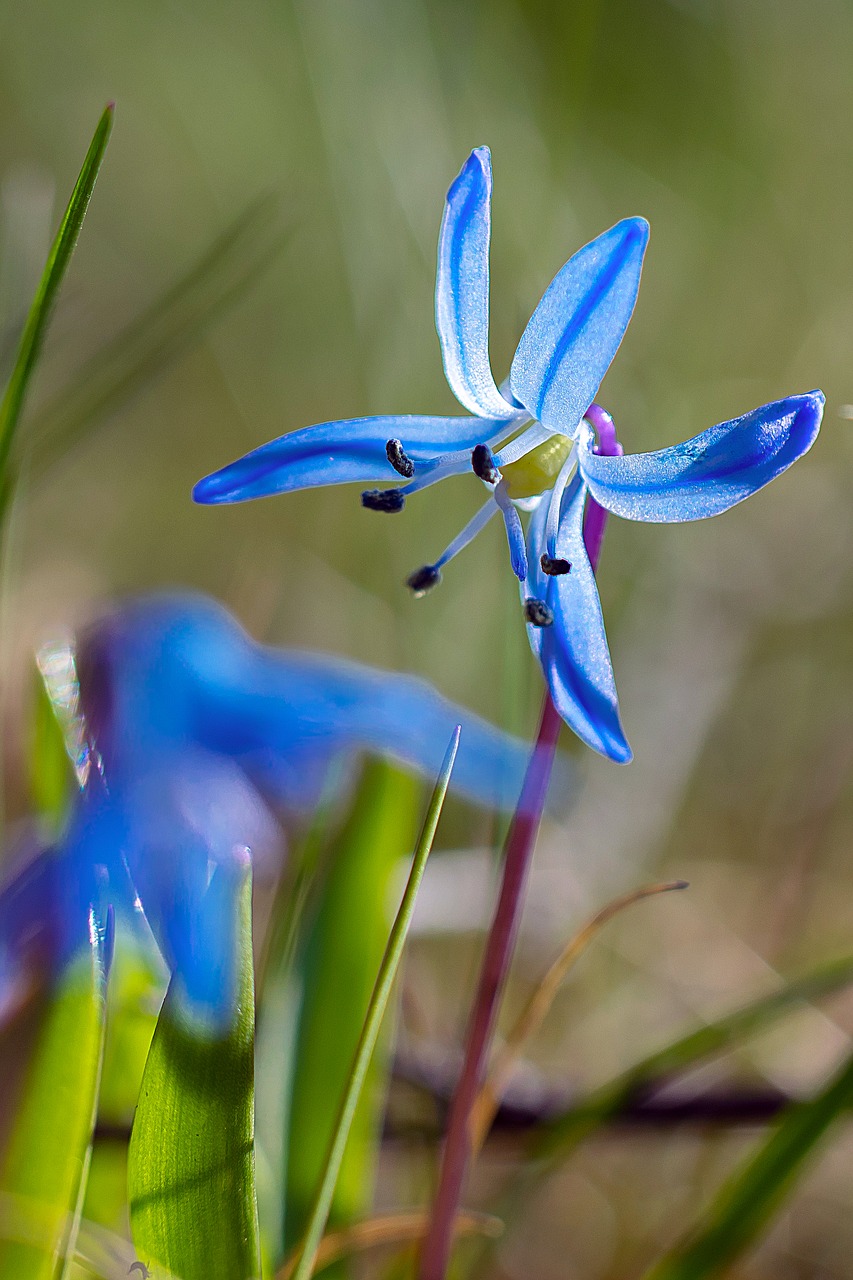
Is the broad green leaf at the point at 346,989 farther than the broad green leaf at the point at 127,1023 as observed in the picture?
Yes

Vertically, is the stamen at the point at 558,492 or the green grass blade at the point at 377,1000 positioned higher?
the stamen at the point at 558,492

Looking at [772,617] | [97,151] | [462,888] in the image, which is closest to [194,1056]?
[97,151]

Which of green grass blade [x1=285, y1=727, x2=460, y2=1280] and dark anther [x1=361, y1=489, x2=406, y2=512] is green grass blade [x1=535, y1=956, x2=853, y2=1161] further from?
dark anther [x1=361, y1=489, x2=406, y2=512]

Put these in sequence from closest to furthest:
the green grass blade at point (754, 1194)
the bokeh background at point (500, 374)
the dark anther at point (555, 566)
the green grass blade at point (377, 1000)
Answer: the green grass blade at point (377, 1000), the dark anther at point (555, 566), the green grass blade at point (754, 1194), the bokeh background at point (500, 374)

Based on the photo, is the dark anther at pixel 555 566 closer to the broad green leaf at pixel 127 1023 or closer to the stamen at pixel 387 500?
the stamen at pixel 387 500

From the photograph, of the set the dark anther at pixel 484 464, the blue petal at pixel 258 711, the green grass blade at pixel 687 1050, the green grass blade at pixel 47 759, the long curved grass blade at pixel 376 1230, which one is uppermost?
the dark anther at pixel 484 464

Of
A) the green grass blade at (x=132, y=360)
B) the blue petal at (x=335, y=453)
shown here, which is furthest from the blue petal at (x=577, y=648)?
the green grass blade at (x=132, y=360)

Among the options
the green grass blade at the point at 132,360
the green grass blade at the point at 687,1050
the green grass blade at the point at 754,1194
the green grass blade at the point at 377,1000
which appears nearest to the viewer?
the green grass blade at the point at 377,1000

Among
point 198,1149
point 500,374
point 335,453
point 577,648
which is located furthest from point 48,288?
point 500,374

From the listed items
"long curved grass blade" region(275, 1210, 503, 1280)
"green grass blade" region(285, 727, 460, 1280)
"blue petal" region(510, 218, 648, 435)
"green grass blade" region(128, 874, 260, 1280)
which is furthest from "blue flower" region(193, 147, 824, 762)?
"long curved grass blade" region(275, 1210, 503, 1280)
